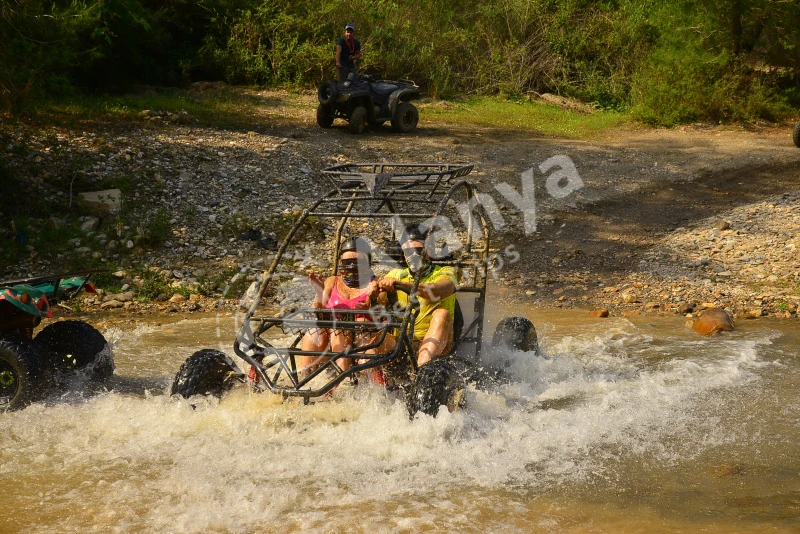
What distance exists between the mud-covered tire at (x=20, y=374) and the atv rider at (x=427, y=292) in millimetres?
2742

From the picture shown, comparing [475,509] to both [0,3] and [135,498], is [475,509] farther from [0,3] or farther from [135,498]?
[0,3]

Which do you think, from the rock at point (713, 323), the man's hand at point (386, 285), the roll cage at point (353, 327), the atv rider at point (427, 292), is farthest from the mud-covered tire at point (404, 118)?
the man's hand at point (386, 285)

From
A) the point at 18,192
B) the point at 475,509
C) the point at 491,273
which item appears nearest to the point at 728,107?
the point at 491,273

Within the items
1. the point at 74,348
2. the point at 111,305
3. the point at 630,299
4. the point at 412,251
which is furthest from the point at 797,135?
the point at 74,348

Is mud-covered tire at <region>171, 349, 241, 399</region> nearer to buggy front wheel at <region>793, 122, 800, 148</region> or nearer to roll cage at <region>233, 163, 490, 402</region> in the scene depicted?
roll cage at <region>233, 163, 490, 402</region>

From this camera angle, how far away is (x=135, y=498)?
5285mm

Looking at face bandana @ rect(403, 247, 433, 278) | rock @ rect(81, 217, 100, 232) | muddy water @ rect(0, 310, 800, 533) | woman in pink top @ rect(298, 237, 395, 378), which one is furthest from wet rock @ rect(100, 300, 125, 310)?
face bandana @ rect(403, 247, 433, 278)

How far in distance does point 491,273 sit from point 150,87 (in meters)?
11.0

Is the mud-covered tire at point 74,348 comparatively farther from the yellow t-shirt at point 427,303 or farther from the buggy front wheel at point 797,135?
the buggy front wheel at point 797,135

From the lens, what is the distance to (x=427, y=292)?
22.0 feet

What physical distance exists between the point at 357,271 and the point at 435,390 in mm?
1213

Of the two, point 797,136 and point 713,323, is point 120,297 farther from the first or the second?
point 797,136

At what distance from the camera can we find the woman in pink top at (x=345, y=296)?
6.40 m

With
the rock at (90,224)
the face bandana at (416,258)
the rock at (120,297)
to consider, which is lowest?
the rock at (120,297)
